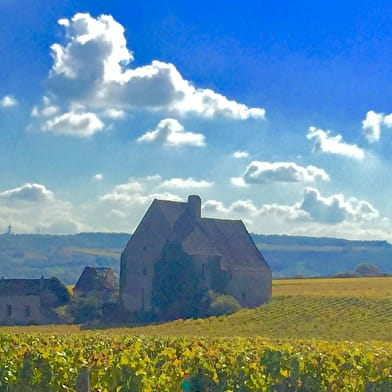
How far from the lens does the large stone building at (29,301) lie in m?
74.7

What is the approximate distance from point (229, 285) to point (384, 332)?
23401 mm

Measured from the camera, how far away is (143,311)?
70.1 metres

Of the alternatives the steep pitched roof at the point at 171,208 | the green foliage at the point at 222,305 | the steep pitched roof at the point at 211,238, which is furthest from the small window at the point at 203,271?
the steep pitched roof at the point at 171,208

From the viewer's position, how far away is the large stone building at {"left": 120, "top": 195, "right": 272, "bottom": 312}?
70.2m

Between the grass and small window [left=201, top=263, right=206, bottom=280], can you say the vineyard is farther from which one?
small window [left=201, top=263, right=206, bottom=280]

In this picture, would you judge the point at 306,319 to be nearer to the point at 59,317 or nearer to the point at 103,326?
the point at 103,326

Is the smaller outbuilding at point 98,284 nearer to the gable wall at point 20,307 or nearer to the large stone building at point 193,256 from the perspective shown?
the gable wall at point 20,307

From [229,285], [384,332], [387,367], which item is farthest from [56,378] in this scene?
[229,285]

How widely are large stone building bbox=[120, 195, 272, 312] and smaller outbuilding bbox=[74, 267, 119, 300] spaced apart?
23.2ft

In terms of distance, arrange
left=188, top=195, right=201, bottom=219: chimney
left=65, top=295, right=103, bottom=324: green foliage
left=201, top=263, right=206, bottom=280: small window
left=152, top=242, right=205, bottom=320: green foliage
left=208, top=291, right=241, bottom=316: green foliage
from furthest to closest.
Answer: left=188, top=195, right=201, bottom=219: chimney, left=65, top=295, right=103, bottom=324: green foliage, left=201, top=263, right=206, bottom=280: small window, left=152, top=242, right=205, bottom=320: green foliage, left=208, top=291, right=241, bottom=316: green foliage

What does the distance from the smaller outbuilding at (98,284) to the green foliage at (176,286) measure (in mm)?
11951

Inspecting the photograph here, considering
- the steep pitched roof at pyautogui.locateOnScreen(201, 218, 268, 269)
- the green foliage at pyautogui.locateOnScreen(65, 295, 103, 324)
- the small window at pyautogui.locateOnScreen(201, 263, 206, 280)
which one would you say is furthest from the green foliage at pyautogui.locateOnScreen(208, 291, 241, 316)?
the green foliage at pyautogui.locateOnScreen(65, 295, 103, 324)

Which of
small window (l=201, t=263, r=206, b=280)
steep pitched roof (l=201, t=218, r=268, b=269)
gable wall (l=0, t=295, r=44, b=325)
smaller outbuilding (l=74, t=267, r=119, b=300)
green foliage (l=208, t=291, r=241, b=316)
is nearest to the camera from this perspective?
green foliage (l=208, t=291, r=241, b=316)

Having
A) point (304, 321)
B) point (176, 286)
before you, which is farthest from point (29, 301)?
point (304, 321)
